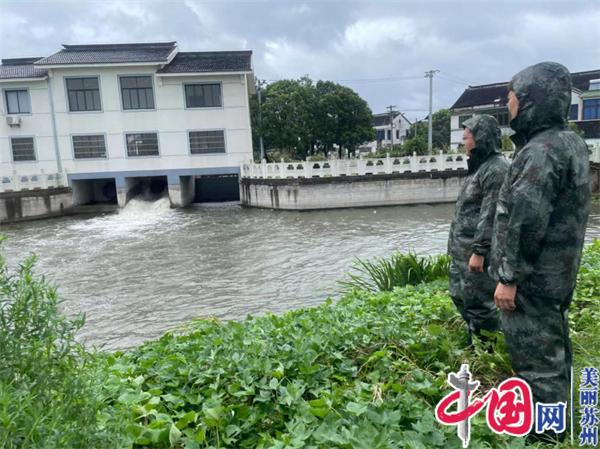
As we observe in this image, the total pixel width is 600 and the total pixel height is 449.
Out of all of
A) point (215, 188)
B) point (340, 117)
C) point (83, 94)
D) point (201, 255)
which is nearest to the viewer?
point (201, 255)

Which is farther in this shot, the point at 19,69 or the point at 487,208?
the point at 19,69

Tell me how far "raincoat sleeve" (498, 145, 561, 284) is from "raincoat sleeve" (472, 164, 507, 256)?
702 mm

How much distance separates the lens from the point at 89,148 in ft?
69.5

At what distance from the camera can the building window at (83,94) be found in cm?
2078

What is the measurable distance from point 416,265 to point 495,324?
2720 mm

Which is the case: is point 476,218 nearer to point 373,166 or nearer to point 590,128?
point 373,166

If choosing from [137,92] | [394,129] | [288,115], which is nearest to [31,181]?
[137,92]

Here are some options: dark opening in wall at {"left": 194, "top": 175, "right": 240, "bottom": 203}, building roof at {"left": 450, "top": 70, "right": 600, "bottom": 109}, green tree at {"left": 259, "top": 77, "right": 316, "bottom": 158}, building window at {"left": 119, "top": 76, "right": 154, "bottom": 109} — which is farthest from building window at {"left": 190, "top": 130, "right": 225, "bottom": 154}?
building roof at {"left": 450, "top": 70, "right": 600, "bottom": 109}

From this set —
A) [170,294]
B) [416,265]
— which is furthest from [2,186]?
[416,265]

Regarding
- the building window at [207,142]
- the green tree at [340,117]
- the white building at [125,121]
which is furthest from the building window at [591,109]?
the building window at [207,142]

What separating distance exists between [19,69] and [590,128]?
33759mm

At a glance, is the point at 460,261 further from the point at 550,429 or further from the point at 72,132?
the point at 72,132

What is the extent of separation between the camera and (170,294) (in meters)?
8.50

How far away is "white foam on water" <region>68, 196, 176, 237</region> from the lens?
1631cm
